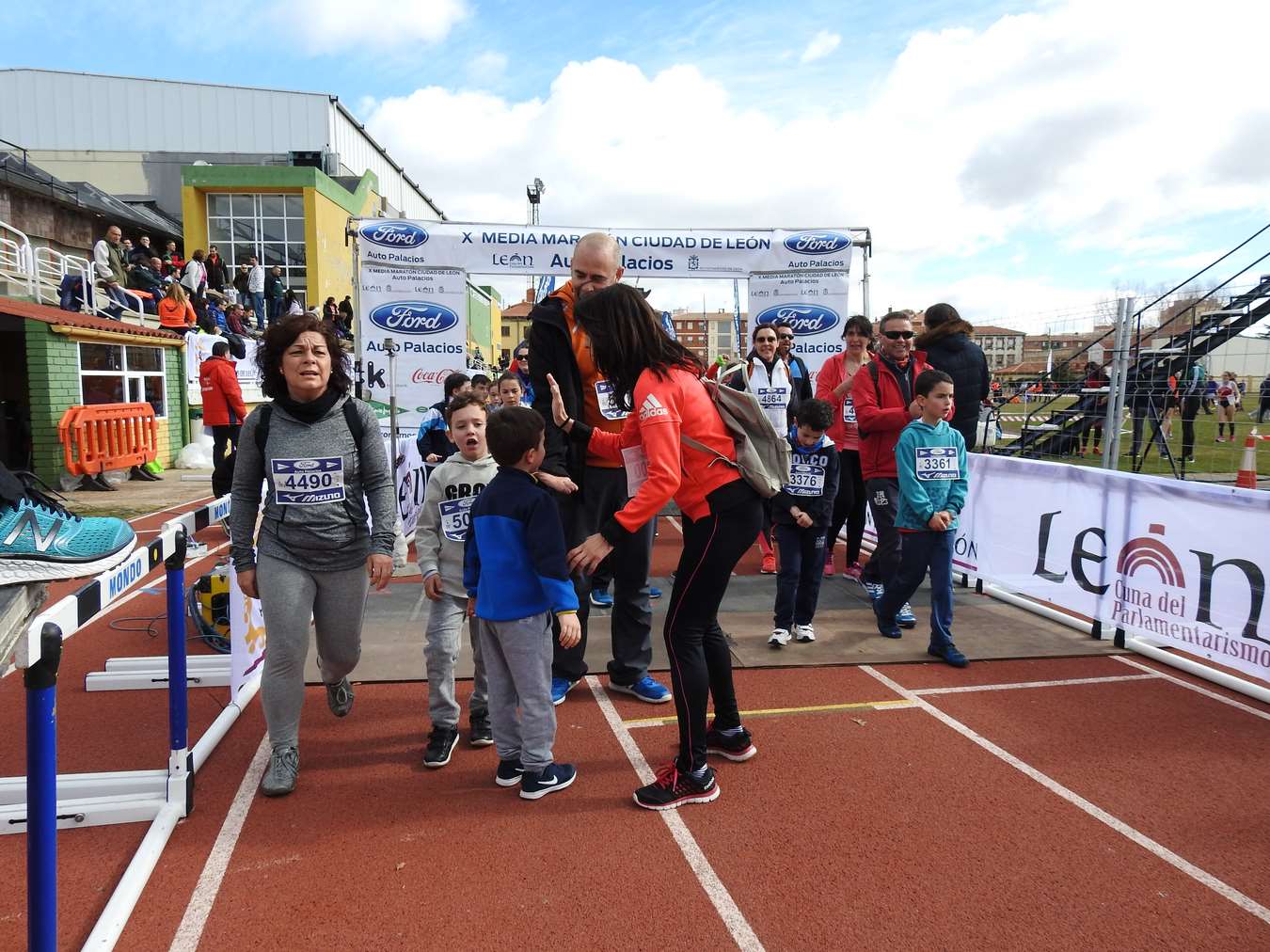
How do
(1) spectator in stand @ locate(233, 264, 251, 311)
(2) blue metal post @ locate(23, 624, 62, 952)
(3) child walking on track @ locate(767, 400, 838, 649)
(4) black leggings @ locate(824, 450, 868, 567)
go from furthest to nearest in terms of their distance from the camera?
(1) spectator in stand @ locate(233, 264, 251, 311) → (4) black leggings @ locate(824, 450, 868, 567) → (3) child walking on track @ locate(767, 400, 838, 649) → (2) blue metal post @ locate(23, 624, 62, 952)

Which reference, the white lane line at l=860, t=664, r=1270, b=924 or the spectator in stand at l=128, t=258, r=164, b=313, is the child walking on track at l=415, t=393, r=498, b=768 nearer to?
the white lane line at l=860, t=664, r=1270, b=924

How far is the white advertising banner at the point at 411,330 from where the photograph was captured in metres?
9.36

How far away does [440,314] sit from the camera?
951 cm

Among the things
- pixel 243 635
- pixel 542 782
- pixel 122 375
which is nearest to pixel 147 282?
pixel 122 375

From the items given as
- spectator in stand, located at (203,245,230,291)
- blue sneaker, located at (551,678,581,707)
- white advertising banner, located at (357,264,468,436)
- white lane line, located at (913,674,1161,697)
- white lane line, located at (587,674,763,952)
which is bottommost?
white lane line, located at (587,674,763,952)

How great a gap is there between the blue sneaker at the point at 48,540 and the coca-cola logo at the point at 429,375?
770cm

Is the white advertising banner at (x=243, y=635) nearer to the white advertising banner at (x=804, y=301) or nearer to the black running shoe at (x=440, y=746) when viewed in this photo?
the black running shoe at (x=440, y=746)

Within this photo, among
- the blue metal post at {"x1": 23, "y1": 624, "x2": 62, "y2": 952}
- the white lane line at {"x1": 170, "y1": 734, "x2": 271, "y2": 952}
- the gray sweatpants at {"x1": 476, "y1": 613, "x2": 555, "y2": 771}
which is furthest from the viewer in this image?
the gray sweatpants at {"x1": 476, "y1": 613, "x2": 555, "y2": 771}

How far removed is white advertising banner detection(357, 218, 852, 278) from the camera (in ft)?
30.7

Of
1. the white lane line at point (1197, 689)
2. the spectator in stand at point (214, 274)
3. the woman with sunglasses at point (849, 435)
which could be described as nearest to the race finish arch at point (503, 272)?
the woman with sunglasses at point (849, 435)

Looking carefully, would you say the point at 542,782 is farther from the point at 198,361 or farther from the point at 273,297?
the point at 273,297

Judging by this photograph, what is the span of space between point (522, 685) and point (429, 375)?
22.9ft

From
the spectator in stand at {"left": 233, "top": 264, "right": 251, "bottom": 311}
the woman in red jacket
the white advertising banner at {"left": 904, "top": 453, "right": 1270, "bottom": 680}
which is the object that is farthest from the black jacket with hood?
the spectator in stand at {"left": 233, "top": 264, "right": 251, "bottom": 311}

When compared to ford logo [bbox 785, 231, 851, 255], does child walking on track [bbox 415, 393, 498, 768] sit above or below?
below
